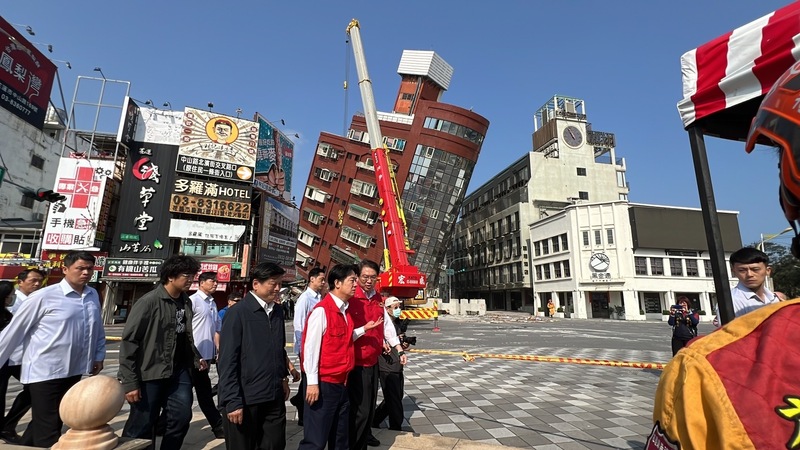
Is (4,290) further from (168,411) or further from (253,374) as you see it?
(253,374)

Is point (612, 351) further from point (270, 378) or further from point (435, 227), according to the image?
point (435, 227)

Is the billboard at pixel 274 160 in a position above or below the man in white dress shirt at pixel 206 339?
above

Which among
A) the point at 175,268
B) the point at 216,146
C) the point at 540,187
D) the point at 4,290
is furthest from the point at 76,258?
the point at 540,187

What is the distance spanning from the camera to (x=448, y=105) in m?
34.9

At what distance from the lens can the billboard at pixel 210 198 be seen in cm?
2605

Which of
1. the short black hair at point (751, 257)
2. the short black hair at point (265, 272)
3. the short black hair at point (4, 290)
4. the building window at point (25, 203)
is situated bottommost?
→ the short black hair at point (4, 290)

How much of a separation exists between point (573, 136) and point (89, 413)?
52050 mm

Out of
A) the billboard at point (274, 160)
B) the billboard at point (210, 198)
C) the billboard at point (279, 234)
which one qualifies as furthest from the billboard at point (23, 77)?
the billboard at point (279, 234)

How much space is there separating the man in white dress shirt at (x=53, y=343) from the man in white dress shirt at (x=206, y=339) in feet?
3.58

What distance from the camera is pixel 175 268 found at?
152 inches

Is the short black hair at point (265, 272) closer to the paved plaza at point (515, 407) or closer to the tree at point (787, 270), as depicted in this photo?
the paved plaza at point (515, 407)

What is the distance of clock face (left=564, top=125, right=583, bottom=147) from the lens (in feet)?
153

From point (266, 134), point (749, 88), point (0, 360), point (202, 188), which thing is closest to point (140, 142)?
point (202, 188)

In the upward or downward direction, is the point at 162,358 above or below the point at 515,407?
above
